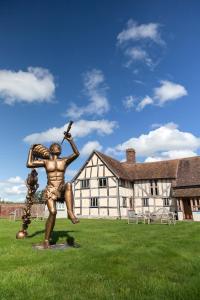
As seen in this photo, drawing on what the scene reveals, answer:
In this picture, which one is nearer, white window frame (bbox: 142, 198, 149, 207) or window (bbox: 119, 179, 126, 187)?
window (bbox: 119, 179, 126, 187)

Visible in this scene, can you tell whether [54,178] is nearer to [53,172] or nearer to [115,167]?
[53,172]

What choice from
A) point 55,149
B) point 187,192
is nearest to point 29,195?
point 55,149

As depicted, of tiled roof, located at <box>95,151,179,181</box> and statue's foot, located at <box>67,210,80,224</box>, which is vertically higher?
tiled roof, located at <box>95,151,179,181</box>

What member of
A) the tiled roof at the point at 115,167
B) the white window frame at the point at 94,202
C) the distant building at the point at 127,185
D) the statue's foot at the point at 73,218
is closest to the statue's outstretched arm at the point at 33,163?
the statue's foot at the point at 73,218

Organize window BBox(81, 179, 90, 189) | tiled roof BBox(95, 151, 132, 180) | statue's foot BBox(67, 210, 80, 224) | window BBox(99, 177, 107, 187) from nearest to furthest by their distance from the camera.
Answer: statue's foot BBox(67, 210, 80, 224) < tiled roof BBox(95, 151, 132, 180) < window BBox(99, 177, 107, 187) < window BBox(81, 179, 90, 189)

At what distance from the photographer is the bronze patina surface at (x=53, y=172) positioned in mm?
8938

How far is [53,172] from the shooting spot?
368 inches

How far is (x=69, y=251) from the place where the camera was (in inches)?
329

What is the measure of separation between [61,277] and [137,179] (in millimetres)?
30630

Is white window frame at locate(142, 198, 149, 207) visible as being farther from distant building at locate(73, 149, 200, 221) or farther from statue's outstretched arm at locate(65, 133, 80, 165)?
statue's outstretched arm at locate(65, 133, 80, 165)

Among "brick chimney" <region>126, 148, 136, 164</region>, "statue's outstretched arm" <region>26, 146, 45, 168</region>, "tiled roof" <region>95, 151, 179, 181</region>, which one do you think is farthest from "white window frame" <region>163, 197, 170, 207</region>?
"statue's outstretched arm" <region>26, 146, 45, 168</region>

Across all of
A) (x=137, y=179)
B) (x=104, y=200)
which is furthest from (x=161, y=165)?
(x=104, y=200)

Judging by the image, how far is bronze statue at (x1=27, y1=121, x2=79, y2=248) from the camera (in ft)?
29.3

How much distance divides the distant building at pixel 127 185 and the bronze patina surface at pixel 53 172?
23.6 metres
